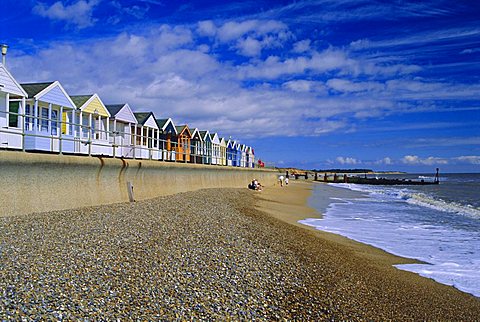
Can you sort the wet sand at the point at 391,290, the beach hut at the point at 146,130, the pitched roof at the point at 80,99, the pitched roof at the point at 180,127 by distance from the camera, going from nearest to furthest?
the wet sand at the point at 391,290 → the pitched roof at the point at 80,99 → the beach hut at the point at 146,130 → the pitched roof at the point at 180,127

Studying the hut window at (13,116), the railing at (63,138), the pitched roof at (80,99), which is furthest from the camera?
the pitched roof at (80,99)

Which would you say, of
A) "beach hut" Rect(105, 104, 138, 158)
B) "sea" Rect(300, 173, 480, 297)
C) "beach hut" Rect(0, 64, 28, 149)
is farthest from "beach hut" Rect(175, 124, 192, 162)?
"beach hut" Rect(0, 64, 28, 149)

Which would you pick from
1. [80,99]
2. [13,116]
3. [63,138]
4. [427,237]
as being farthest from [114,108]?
[427,237]

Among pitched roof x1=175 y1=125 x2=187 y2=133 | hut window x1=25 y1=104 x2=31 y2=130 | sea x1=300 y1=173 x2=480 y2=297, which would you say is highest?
pitched roof x1=175 y1=125 x2=187 y2=133

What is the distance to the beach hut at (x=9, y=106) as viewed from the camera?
49.0 ft

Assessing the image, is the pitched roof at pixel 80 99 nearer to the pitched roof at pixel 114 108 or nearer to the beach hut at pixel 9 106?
the pitched roof at pixel 114 108

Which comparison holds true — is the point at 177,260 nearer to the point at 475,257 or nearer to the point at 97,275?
the point at 97,275

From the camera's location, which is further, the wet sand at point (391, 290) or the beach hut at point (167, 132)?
the beach hut at point (167, 132)

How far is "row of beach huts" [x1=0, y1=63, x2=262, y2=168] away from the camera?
1512cm

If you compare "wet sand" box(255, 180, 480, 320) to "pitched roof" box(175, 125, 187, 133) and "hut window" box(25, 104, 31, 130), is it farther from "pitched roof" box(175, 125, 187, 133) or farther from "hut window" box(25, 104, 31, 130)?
"pitched roof" box(175, 125, 187, 133)

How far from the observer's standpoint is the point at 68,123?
482 inches

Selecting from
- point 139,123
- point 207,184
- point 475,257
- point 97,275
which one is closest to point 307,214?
Answer: point 207,184

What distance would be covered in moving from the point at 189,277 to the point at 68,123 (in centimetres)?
739

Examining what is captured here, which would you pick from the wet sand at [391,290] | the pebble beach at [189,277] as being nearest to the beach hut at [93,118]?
the pebble beach at [189,277]
